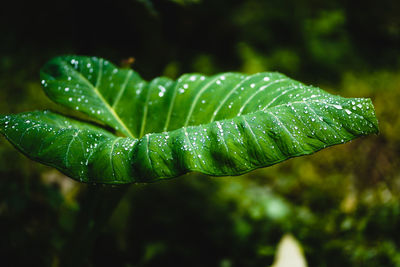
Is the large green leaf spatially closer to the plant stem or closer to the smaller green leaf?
the smaller green leaf

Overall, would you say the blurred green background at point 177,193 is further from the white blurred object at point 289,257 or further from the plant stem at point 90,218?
the plant stem at point 90,218

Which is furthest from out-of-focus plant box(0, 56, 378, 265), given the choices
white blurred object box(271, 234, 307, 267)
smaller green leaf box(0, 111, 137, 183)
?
white blurred object box(271, 234, 307, 267)

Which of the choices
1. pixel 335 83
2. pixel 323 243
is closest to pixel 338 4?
pixel 335 83

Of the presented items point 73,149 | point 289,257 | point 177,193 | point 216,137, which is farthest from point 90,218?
point 177,193

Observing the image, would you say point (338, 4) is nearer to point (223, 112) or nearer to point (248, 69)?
point (248, 69)

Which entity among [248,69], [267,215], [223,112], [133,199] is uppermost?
[248,69]

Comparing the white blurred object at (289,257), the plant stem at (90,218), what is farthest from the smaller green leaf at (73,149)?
the white blurred object at (289,257)
